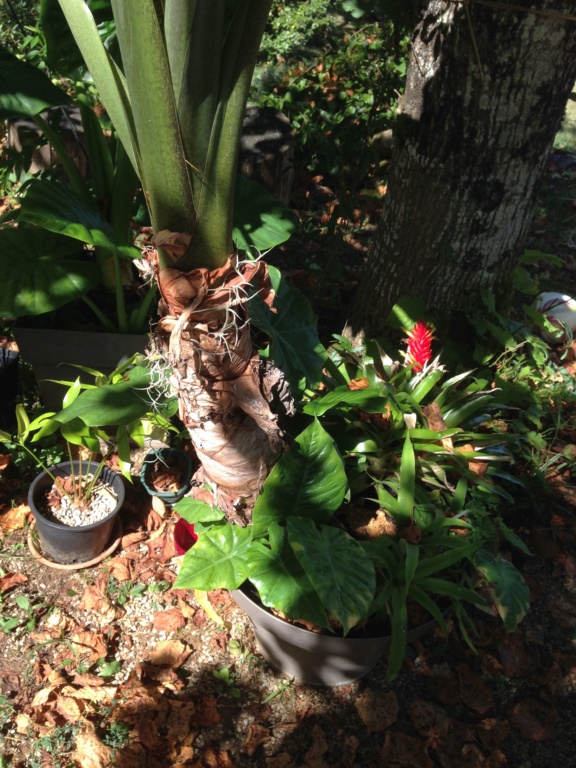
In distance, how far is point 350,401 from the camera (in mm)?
1815

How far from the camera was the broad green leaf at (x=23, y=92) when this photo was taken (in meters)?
1.89

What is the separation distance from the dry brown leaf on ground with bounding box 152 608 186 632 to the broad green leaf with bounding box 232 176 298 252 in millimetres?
1268

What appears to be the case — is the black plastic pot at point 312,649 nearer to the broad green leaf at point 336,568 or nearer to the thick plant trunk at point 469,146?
the broad green leaf at point 336,568

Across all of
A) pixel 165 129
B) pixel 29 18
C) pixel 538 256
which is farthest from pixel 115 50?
pixel 29 18

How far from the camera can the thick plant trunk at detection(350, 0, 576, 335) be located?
1.92 metres

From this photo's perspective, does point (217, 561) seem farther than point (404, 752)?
No

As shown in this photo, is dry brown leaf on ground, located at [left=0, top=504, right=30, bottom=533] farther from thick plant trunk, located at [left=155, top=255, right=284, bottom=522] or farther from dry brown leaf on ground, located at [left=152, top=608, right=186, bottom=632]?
thick plant trunk, located at [left=155, top=255, right=284, bottom=522]

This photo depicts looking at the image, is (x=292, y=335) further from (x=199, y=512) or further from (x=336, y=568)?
(x=336, y=568)

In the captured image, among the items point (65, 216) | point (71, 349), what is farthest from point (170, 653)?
point (65, 216)

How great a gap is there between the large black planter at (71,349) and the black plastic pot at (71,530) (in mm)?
388

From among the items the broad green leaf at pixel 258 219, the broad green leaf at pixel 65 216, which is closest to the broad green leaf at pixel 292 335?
the broad green leaf at pixel 258 219

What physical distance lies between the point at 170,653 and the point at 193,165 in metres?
1.57

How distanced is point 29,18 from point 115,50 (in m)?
3.09

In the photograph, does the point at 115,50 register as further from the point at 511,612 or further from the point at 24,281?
the point at 511,612
